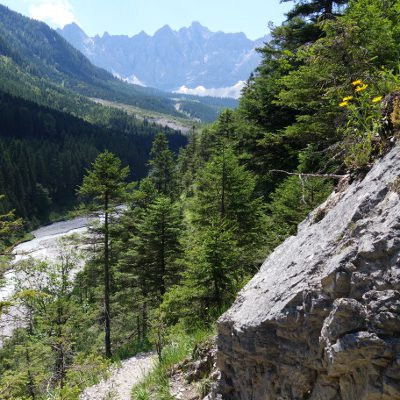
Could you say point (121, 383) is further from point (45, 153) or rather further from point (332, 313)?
point (45, 153)

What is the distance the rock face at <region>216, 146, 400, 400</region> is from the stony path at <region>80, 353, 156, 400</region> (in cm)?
561

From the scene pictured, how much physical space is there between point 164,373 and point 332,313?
5.63m

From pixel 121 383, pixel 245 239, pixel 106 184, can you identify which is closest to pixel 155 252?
pixel 106 184

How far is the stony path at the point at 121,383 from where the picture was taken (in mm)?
10281

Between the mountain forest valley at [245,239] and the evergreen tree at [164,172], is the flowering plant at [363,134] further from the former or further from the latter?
the evergreen tree at [164,172]

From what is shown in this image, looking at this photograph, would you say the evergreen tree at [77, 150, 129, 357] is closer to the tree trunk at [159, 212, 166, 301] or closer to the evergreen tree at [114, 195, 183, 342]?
the evergreen tree at [114, 195, 183, 342]

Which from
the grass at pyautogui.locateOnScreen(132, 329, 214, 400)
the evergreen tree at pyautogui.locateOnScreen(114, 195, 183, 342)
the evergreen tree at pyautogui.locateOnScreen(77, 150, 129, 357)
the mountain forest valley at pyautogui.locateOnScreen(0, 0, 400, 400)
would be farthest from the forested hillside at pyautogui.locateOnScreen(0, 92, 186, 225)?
the grass at pyautogui.locateOnScreen(132, 329, 214, 400)

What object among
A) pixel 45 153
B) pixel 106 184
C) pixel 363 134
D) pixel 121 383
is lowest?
pixel 121 383

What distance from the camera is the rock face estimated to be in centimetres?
342

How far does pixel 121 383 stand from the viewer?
480 inches

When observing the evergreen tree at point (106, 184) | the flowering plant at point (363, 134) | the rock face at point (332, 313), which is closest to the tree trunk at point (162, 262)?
the evergreen tree at point (106, 184)

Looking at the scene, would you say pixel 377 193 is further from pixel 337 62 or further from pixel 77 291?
pixel 77 291

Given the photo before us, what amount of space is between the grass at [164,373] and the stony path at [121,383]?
0.91 metres

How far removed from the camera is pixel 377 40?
1112 centimetres
